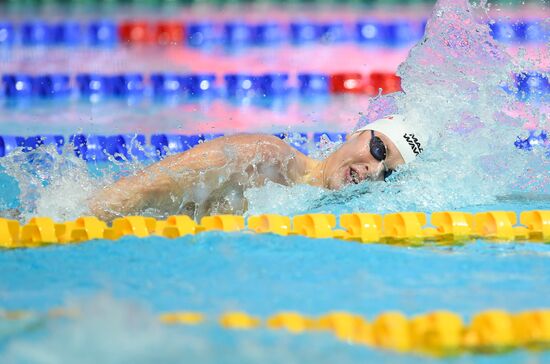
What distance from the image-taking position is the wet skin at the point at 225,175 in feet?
9.62

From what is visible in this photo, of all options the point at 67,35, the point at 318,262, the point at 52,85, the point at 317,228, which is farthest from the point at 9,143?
the point at 318,262

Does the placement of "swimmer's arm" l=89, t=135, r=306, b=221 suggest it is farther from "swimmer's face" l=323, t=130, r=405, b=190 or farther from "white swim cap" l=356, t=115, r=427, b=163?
"white swim cap" l=356, t=115, r=427, b=163

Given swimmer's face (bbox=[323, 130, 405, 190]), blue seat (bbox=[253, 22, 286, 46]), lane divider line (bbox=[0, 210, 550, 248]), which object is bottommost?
lane divider line (bbox=[0, 210, 550, 248])

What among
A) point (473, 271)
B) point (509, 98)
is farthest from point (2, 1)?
point (473, 271)

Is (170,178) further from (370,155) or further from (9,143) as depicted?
(9,143)

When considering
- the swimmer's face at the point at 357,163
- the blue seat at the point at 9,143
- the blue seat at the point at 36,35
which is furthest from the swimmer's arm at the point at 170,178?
the blue seat at the point at 36,35

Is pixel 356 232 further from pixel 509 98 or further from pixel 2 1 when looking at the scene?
pixel 2 1

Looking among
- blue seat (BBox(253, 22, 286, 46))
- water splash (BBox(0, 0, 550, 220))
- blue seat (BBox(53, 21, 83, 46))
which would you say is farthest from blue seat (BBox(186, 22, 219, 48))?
water splash (BBox(0, 0, 550, 220))

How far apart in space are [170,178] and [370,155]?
775 mm

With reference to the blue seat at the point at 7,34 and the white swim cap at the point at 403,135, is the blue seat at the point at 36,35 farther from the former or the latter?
the white swim cap at the point at 403,135

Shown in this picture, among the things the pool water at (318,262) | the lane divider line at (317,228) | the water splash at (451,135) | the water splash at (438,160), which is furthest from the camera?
the water splash at (451,135)


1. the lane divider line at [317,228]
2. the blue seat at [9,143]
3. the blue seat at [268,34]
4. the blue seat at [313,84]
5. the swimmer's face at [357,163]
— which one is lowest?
the lane divider line at [317,228]

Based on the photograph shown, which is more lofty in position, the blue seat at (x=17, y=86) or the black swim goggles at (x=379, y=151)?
the blue seat at (x=17, y=86)

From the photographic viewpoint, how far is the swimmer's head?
3.16 metres
